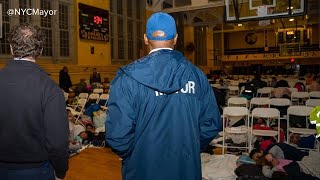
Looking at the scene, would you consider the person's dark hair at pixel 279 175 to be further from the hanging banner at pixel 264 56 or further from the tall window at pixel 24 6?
the hanging banner at pixel 264 56

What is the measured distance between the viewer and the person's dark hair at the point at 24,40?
169 cm

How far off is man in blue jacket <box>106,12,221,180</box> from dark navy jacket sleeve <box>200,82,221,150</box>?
6cm

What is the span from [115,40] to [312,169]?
10930mm

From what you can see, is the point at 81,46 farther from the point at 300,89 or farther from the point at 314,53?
the point at 314,53

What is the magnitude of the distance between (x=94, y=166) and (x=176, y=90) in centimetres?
369

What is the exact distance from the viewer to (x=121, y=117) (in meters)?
1.55

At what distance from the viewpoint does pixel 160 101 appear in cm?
159

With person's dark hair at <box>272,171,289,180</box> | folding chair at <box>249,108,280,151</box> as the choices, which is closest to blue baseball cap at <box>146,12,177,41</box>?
person's dark hair at <box>272,171,289,180</box>

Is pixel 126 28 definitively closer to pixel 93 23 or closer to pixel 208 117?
pixel 93 23

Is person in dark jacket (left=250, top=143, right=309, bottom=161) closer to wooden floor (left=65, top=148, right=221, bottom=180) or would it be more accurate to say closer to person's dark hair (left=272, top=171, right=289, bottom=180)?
person's dark hair (left=272, top=171, right=289, bottom=180)

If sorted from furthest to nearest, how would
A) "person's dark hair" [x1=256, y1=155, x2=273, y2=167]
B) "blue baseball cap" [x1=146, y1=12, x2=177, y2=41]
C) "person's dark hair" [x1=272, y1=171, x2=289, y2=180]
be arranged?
"person's dark hair" [x1=256, y1=155, x2=273, y2=167] → "person's dark hair" [x1=272, y1=171, x2=289, y2=180] → "blue baseball cap" [x1=146, y1=12, x2=177, y2=41]

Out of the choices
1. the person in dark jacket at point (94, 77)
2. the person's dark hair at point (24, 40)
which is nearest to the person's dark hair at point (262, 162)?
the person's dark hair at point (24, 40)

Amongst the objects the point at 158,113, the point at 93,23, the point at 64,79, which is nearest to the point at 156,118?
the point at 158,113

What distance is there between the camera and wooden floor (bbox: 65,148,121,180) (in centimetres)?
446
